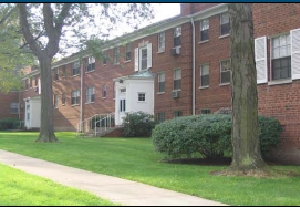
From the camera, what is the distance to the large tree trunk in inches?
448

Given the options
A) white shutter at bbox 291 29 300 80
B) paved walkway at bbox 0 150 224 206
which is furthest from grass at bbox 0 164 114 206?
white shutter at bbox 291 29 300 80

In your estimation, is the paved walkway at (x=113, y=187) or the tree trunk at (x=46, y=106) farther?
the tree trunk at (x=46, y=106)

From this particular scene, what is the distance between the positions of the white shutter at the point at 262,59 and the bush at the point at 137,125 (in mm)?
15129

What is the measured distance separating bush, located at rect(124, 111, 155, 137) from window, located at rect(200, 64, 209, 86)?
16.9 feet

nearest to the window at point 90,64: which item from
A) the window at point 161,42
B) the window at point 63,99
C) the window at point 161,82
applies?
the window at point 63,99

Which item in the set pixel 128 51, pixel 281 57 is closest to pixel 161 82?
pixel 128 51

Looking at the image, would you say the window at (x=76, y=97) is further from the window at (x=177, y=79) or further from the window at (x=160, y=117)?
the window at (x=177, y=79)

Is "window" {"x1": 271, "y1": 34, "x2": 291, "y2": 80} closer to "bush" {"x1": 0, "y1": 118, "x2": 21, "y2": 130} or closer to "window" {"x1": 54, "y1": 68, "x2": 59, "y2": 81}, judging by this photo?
"window" {"x1": 54, "y1": 68, "x2": 59, "y2": 81}

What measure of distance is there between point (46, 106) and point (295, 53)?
43.2 feet

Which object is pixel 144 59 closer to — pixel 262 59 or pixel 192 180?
pixel 262 59

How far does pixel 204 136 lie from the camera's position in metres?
14.2

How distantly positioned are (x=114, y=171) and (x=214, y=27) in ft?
55.2

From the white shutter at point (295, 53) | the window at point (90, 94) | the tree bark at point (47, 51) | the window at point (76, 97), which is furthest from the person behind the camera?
the window at point (76, 97)

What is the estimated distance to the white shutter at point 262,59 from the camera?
642 inches
